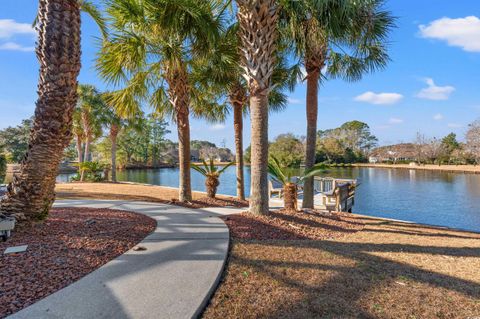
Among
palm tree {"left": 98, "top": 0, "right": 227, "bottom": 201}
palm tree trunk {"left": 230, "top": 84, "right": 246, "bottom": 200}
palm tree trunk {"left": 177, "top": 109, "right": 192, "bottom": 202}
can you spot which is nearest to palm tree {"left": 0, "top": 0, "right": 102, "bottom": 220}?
palm tree {"left": 98, "top": 0, "right": 227, "bottom": 201}

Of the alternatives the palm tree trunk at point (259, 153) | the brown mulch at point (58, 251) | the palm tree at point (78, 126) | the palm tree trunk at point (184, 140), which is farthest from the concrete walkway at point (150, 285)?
the palm tree at point (78, 126)

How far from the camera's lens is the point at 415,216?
42.3 feet

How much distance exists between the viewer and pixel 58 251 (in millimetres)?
3408

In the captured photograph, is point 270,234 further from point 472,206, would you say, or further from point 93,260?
point 472,206

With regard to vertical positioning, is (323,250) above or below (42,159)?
below

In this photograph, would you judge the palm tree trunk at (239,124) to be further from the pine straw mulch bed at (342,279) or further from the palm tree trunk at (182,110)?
the pine straw mulch bed at (342,279)

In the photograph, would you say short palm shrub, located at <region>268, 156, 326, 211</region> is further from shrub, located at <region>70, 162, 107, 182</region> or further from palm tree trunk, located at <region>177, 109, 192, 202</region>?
shrub, located at <region>70, 162, 107, 182</region>

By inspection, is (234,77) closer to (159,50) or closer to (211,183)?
(159,50)

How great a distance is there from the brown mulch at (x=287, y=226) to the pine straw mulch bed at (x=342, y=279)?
0.05m

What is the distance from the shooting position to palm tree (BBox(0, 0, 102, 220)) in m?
4.11

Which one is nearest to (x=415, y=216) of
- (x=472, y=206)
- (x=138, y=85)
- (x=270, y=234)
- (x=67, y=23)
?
(x=472, y=206)

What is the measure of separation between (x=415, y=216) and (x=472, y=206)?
14.9 feet

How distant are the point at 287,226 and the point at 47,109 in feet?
15.1

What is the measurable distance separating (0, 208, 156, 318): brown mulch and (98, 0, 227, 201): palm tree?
360cm
